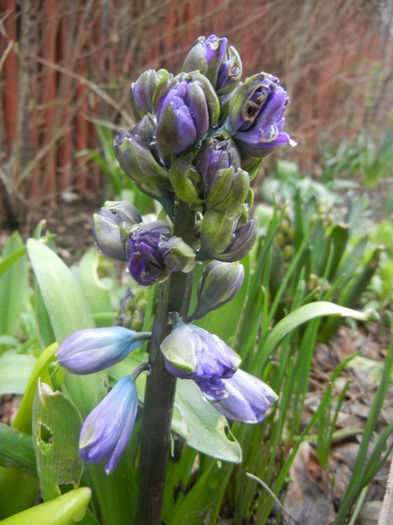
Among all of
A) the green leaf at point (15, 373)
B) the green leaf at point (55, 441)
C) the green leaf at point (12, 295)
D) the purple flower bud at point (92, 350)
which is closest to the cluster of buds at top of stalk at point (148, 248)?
the purple flower bud at point (92, 350)

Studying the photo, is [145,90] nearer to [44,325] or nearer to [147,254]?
[147,254]

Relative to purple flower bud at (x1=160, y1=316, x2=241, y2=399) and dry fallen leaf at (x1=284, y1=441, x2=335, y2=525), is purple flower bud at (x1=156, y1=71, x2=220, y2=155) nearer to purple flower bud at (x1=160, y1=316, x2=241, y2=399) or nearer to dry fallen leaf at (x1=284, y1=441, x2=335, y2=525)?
Answer: purple flower bud at (x1=160, y1=316, x2=241, y2=399)

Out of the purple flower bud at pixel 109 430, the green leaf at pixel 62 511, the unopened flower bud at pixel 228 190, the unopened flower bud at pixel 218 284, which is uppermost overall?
the unopened flower bud at pixel 228 190

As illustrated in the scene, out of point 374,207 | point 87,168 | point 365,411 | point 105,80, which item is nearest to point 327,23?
point 374,207

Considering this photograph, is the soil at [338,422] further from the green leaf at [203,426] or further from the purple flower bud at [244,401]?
the purple flower bud at [244,401]

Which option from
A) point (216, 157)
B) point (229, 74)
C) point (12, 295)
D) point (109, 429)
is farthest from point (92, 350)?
Answer: point (12, 295)

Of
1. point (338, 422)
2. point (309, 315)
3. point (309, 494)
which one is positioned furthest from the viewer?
point (338, 422)
